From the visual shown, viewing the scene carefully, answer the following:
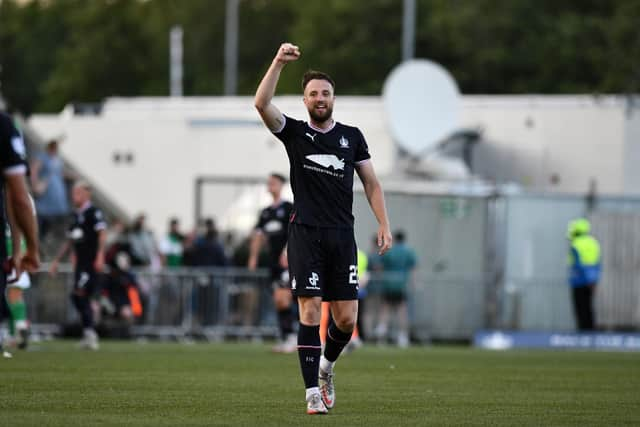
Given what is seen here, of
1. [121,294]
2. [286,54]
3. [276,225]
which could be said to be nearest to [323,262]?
[286,54]

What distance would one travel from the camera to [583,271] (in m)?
27.5

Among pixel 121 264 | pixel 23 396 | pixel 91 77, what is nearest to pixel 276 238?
pixel 121 264

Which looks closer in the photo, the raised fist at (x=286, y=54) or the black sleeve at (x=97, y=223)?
the raised fist at (x=286, y=54)

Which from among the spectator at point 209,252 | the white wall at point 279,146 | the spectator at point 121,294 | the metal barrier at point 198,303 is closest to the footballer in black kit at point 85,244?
the spectator at point 121,294

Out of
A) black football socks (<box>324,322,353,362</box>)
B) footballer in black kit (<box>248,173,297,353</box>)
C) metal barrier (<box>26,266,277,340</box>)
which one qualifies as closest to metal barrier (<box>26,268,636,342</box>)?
metal barrier (<box>26,266,277,340</box>)

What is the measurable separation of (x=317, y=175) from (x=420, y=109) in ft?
74.5

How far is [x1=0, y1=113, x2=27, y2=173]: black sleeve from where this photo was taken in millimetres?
9070

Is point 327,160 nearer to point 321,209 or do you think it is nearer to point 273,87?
point 321,209

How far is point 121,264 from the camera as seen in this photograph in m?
27.4

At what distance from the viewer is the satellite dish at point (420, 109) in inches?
1326

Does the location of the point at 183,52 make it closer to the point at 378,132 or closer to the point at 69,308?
the point at 378,132

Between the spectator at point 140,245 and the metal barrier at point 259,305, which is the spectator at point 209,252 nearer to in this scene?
the metal barrier at point 259,305

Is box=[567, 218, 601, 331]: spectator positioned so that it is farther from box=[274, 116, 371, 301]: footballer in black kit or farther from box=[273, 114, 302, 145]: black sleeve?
box=[273, 114, 302, 145]: black sleeve

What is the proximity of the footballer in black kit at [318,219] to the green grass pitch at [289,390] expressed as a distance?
1.88ft
